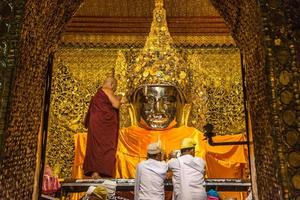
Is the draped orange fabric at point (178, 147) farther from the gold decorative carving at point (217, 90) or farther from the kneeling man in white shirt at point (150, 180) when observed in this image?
the kneeling man in white shirt at point (150, 180)

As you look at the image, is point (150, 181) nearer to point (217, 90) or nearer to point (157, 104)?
point (157, 104)

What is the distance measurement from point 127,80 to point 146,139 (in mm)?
1091

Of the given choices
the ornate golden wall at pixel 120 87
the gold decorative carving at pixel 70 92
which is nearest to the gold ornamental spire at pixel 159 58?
the ornate golden wall at pixel 120 87

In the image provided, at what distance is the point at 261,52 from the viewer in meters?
1.53

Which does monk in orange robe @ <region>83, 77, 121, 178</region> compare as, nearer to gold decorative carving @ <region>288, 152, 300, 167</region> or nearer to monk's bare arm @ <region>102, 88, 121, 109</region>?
monk's bare arm @ <region>102, 88, 121, 109</region>

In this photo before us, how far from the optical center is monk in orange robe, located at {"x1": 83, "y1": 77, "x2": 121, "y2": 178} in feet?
12.0

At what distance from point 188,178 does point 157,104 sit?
2289mm

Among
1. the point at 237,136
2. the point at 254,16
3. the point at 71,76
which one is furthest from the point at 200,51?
the point at 254,16

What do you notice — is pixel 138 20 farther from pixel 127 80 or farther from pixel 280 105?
pixel 280 105

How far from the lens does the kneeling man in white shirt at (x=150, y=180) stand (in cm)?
301

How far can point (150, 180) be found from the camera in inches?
119

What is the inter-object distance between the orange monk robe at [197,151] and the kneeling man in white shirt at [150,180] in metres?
1.54

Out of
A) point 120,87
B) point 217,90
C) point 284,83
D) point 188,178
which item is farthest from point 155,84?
point 284,83

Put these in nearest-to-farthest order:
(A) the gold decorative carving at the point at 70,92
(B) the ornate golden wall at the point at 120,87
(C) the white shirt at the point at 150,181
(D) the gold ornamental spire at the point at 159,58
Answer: (C) the white shirt at the point at 150,181
(D) the gold ornamental spire at the point at 159,58
(A) the gold decorative carving at the point at 70,92
(B) the ornate golden wall at the point at 120,87
